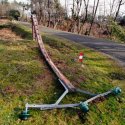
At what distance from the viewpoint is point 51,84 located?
7.51 meters

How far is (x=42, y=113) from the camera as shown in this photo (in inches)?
243

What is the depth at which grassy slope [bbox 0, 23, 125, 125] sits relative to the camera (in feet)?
20.1

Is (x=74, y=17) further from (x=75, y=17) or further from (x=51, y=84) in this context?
(x=51, y=84)

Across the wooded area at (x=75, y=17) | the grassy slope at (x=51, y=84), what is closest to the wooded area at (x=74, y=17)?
the wooded area at (x=75, y=17)

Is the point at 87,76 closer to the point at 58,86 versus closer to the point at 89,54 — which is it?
the point at 58,86

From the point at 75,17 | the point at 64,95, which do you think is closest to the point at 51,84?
the point at 64,95

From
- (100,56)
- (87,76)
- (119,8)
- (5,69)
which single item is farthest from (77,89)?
(119,8)

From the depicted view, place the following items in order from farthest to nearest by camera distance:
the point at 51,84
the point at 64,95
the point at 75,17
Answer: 1. the point at 75,17
2. the point at 51,84
3. the point at 64,95

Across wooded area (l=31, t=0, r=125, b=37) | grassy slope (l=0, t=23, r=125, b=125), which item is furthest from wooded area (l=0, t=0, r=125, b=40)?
grassy slope (l=0, t=23, r=125, b=125)

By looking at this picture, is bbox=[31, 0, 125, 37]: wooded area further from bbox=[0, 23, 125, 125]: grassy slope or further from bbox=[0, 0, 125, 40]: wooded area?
bbox=[0, 23, 125, 125]: grassy slope

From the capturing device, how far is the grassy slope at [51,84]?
611 centimetres

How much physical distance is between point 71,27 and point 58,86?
1350 inches

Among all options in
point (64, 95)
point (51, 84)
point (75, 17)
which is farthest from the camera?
point (75, 17)

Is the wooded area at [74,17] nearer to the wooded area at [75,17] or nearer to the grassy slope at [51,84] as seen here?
the wooded area at [75,17]
